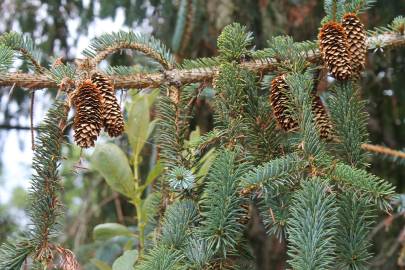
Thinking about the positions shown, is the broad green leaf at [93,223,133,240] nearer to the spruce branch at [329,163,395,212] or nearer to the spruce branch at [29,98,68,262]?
the spruce branch at [29,98,68,262]

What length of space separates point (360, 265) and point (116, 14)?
5.41 ft

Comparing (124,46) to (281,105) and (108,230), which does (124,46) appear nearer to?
(281,105)

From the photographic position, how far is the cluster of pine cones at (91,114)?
95 centimetres

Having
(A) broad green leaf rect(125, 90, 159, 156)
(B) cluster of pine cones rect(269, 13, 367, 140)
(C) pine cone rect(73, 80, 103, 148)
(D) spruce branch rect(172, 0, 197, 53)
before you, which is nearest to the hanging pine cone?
Result: (B) cluster of pine cones rect(269, 13, 367, 140)

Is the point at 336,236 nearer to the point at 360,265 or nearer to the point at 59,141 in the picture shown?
the point at 360,265

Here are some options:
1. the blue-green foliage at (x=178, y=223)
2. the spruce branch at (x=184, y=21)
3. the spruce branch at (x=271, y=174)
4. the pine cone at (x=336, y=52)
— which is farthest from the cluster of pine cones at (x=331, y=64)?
the spruce branch at (x=184, y=21)

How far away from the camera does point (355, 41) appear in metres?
1.07

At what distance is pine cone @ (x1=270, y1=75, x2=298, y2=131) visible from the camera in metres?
1.01

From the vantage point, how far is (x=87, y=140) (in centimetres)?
95

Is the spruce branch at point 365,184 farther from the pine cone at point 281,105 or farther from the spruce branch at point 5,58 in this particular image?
the spruce branch at point 5,58

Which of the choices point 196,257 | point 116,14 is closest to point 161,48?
point 196,257

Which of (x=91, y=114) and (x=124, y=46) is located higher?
(x=124, y=46)

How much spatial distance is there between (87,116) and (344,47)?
449 mm

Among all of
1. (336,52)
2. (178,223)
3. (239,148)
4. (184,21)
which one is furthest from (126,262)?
(184,21)
